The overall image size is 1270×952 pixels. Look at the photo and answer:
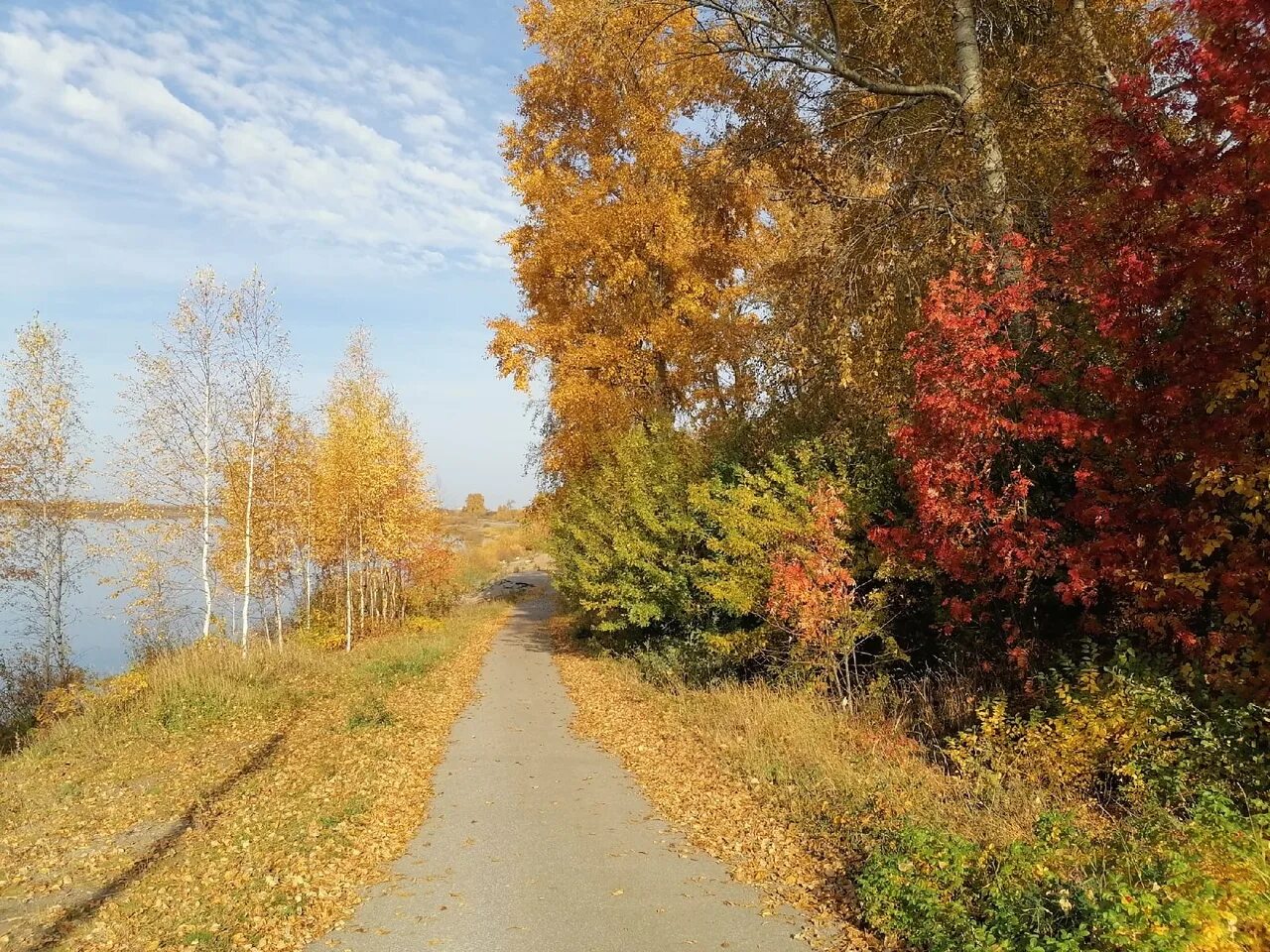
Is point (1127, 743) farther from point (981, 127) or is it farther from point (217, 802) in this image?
point (217, 802)

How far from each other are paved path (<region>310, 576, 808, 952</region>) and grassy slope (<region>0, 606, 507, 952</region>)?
0.44m

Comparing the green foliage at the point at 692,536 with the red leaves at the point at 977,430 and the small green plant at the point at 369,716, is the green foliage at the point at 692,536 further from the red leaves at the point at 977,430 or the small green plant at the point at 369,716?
the small green plant at the point at 369,716

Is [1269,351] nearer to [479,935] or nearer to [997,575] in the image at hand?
[997,575]

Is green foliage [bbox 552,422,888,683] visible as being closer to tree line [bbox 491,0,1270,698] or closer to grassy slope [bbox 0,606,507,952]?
tree line [bbox 491,0,1270,698]

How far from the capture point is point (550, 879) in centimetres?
600

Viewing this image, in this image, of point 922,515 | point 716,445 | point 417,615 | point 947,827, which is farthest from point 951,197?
point 417,615

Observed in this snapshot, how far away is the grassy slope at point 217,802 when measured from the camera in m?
5.70

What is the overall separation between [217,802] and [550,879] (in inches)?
186

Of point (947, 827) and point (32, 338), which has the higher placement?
point (32, 338)

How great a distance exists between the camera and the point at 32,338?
1855 cm

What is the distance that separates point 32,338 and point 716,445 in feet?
58.2

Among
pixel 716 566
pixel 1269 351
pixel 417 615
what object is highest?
pixel 1269 351

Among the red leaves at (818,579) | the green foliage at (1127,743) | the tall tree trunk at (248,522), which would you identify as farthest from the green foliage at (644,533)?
the tall tree trunk at (248,522)

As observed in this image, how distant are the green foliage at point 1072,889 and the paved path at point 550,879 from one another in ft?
2.87
